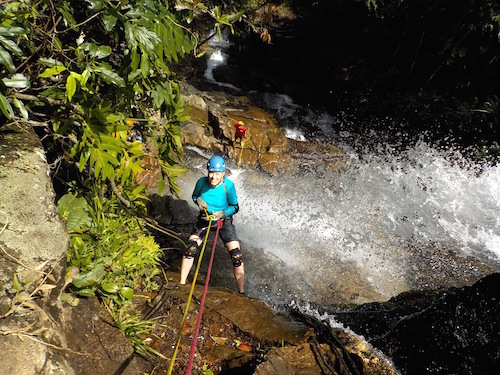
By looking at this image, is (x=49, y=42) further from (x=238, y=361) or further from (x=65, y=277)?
(x=238, y=361)

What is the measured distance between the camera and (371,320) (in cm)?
441

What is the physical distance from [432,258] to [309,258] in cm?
246

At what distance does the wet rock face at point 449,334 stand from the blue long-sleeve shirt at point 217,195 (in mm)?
2210

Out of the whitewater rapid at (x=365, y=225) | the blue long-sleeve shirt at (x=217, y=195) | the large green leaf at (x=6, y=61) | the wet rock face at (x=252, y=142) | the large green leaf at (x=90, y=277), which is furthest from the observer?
the wet rock face at (x=252, y=142)

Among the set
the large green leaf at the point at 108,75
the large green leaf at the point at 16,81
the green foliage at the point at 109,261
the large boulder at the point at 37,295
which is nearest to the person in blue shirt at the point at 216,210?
the green foliage at the point at 109,261

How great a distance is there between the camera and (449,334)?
138 inches

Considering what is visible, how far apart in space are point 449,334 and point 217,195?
2996 mm

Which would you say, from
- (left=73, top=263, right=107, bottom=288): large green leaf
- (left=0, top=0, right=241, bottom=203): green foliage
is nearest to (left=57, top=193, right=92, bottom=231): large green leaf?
(left=0, top=0, right=241, bottom=203): green foliage

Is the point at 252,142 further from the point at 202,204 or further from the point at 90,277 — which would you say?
the point at 90,277

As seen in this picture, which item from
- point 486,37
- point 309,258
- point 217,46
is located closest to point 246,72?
point 217,46

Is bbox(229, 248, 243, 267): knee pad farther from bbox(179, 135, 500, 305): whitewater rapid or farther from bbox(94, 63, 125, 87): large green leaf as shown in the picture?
bbox(94, 63, 125, 87): large green leaf

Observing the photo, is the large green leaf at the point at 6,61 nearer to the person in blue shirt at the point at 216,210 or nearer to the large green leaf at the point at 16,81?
the large green leaf at the point at 16,81

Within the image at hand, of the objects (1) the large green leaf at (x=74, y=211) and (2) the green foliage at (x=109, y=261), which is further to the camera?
(1) the large green leaf at (x=74, y=211)

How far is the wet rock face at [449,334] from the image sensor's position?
3.24 metres
